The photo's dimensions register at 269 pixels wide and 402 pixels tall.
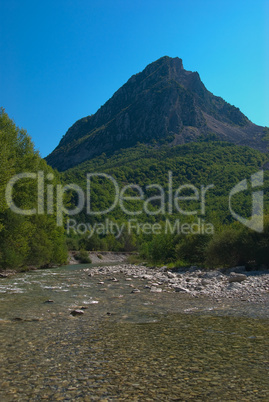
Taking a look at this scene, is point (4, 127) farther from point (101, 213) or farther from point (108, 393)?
point (101, 213)

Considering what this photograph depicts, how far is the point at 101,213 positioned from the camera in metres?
137

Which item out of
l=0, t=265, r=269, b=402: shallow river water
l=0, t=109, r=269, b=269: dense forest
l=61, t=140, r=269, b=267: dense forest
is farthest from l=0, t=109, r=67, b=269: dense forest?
l=61, t=140, r=269, b=267: dense forest

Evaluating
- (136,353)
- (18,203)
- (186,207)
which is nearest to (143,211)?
(186,207)

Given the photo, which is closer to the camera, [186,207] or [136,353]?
[136,353]

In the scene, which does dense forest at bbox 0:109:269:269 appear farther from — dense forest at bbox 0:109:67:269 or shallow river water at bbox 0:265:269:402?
shallow river water at bbox 0:265:269:402

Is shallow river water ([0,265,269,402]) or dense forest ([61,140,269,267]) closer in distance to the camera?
shallow river water ([0,265,269,402])

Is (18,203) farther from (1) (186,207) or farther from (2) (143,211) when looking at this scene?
(2) (143,211)

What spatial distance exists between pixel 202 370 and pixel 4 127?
28227 millimetres

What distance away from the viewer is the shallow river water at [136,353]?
213 inches

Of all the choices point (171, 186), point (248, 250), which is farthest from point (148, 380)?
point (171, 186)

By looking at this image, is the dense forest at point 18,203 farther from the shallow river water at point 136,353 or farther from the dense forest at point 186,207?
the dense forest at point 186,207

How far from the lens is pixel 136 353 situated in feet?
24.2

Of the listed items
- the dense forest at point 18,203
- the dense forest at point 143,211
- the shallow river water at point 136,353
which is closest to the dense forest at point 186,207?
the dense forest at point 143,211

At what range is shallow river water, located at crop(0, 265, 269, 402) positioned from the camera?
541cm
